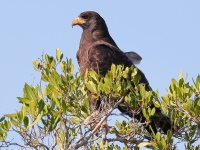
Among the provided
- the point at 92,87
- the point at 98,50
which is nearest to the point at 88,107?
the point at 92,87

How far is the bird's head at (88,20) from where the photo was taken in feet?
36.1

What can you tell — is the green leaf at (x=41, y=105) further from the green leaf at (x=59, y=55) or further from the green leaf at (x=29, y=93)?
the green leaf at (x=59, y=55)

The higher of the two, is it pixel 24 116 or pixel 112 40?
pixel 112 40

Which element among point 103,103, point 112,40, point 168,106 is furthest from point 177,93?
point 112,40

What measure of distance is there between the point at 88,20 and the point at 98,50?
110 centimetres

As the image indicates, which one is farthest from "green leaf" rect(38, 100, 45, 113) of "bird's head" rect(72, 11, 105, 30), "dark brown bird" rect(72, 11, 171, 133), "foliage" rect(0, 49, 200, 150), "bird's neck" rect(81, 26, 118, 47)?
"bird's head" rect(72, 11, 105, 30)

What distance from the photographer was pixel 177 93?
7.21m

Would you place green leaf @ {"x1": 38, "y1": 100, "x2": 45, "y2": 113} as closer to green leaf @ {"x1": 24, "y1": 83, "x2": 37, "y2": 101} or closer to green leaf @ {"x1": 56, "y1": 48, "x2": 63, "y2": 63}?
green leaf @ {"x1": 24, "y1": 83, "x2": 37, "y2": 101}

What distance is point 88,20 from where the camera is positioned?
36.3 ft

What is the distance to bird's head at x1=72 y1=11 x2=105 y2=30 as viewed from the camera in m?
11.0

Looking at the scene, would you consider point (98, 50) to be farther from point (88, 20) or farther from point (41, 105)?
point (41, 105)

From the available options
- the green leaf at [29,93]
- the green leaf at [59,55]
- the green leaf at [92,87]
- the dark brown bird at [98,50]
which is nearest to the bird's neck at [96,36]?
the dark brown bird at [98,50]

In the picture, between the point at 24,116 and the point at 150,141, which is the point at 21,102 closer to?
the point at 24,116

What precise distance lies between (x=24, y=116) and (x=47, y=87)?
2.31 feet
